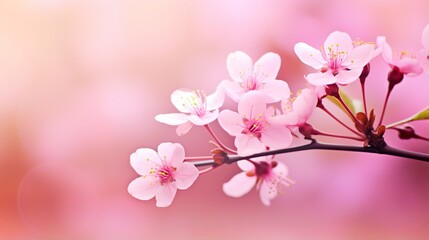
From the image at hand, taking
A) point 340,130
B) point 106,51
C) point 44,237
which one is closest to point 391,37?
point 340,130

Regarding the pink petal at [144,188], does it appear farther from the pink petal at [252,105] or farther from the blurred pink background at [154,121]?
the blurred pink background at [154,121]

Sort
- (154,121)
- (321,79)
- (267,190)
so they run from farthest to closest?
1. (154,121)
2. (267,190)
3. (321,79)

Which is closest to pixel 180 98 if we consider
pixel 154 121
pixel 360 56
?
pixel 360 56

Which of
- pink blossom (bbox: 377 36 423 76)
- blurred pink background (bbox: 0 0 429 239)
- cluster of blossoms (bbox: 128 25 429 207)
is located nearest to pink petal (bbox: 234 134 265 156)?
cluster of blossoms (bbox: 128 25 429 207)

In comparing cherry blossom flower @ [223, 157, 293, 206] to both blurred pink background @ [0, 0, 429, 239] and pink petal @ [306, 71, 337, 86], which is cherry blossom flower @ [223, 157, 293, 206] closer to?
pink petal @ [306, 71, 337, 86]

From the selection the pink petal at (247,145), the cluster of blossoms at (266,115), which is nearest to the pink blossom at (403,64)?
the cluster of blossoms at (266,115)

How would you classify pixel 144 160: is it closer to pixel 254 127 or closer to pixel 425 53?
pixel 254 127
